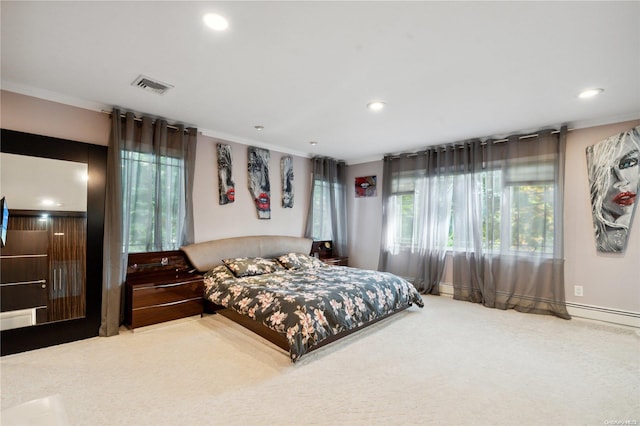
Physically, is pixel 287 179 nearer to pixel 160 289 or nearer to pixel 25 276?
pixel 160 289

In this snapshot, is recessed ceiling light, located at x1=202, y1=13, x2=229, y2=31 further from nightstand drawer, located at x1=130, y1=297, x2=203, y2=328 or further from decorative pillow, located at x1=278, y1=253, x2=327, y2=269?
decorative pillow, located at x1=278, y1=253, x2=327, y2=269

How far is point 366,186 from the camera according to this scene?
581 cm

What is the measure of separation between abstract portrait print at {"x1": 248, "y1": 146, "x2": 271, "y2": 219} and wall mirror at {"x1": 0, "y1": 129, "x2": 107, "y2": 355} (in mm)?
1930

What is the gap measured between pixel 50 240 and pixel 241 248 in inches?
83.7

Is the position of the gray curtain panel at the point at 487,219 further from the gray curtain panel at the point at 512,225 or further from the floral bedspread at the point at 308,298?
the floral bedspread at the point at 308,298

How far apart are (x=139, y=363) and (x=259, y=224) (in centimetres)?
262

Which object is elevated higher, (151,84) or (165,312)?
(151,84)

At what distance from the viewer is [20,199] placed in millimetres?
2730

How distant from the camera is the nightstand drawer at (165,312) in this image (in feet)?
10.3

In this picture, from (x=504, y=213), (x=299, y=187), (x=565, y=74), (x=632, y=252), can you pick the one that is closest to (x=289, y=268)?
(x=299, y=187)

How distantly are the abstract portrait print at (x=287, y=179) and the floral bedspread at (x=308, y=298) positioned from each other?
1.46 m

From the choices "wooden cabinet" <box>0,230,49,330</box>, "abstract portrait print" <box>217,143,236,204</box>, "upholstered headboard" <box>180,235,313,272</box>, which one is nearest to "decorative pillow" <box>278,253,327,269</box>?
"upholstered headboard" <box>180,235,313,272</box>

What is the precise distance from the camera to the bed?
260 cm

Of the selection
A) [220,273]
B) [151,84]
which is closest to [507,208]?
[220,273]
